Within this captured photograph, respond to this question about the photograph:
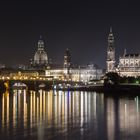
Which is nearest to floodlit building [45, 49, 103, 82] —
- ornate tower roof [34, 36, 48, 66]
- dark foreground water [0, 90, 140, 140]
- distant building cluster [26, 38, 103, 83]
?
distant building cluster [26, 38, 103, 83]

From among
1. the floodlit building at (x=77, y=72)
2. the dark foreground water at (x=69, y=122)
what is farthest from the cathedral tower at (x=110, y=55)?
the dark foreground water at (x=69, y=122)

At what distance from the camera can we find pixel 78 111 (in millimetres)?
37750

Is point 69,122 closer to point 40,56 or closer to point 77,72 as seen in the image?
point 77,72

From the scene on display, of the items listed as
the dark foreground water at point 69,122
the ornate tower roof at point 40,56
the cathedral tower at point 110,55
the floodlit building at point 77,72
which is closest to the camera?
the dark foreground water at point 69,122

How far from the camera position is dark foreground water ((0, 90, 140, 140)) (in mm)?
25942

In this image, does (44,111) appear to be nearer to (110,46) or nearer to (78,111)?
(78,111)

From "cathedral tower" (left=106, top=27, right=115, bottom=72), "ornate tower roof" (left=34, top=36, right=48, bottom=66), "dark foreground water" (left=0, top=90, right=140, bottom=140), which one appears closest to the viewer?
"dark foreground water" (left=0, top=90, right=140, bottom=140)

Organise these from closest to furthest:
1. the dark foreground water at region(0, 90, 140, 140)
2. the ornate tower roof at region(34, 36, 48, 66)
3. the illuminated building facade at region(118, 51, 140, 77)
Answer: the dark foreground water at region(0, 90, 140, 140) → the illuminated building facade at region(118, 51, 140, 77) → the ornate tower roof at region(34, 36, 48, 66)

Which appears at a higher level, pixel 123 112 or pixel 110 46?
pixel 110 46

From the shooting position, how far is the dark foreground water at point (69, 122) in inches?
1021

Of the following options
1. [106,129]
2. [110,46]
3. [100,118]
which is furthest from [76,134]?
[110,46]

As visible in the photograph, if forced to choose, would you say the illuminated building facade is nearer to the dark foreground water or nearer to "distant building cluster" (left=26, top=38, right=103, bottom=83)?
"distant building cluster" (left=26, top=38, right=103, bottom=83)

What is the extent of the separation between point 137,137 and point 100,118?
8.08 m

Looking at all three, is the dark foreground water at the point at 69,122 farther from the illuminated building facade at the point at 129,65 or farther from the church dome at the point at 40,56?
the church dome at the point at 40,56
